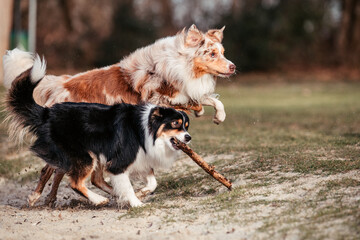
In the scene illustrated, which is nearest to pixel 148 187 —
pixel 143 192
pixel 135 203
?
pixel 143 192

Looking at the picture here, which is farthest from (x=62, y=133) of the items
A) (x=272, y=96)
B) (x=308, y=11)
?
(x=308, y=11)

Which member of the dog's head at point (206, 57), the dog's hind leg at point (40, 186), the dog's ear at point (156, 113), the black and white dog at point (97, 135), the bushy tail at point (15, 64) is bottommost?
the dog's hind leg at point (40, 186)

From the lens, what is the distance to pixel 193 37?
23.5 ft

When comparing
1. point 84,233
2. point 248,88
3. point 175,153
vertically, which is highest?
point 175,153

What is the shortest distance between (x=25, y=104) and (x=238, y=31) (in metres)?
23.2

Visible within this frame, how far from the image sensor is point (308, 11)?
30406 millimetres

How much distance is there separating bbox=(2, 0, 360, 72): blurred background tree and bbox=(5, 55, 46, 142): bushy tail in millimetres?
20944

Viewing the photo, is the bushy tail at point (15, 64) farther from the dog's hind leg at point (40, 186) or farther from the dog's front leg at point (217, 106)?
the dog's front leg at point (217, 106)

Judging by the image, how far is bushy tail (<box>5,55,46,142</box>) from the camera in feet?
20.9

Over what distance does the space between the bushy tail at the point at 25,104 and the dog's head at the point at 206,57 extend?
2.00 m

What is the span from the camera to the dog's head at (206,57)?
281 inches

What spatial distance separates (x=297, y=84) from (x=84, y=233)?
Answer: 2231cm

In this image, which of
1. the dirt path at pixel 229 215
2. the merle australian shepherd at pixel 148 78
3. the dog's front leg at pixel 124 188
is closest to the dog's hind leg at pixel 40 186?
the merle australian shepherd at pixel 148 78

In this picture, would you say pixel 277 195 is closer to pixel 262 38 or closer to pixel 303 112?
pixel 303 112
